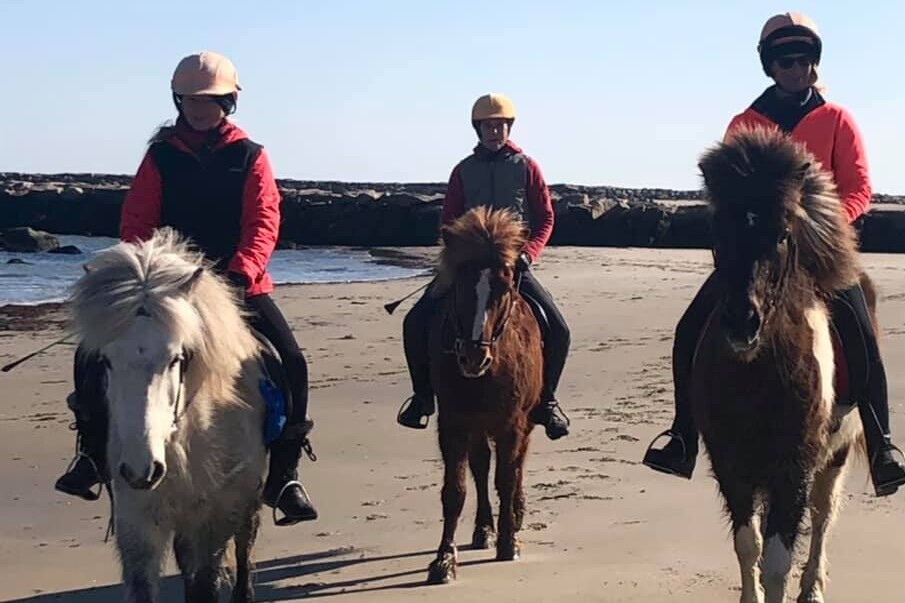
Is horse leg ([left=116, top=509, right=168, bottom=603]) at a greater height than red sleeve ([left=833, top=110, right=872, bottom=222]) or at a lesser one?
lesser

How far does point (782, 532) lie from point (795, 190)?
4.49ft

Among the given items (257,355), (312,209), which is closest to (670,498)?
(257,355)

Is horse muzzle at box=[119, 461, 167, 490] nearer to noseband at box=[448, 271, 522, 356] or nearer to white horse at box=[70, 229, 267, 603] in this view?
white horse at box=[70, 229, 267, 603]

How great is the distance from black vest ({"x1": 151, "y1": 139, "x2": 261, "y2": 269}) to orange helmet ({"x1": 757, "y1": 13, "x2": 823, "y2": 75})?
2.50 metres

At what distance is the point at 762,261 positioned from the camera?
5.04 metres

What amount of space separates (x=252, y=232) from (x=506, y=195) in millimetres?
2709

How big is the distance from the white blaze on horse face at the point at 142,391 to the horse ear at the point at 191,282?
261 millimetres

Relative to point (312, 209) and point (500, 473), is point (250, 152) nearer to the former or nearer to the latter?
point (500, 473)

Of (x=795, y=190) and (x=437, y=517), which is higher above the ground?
(x=795, y=190)

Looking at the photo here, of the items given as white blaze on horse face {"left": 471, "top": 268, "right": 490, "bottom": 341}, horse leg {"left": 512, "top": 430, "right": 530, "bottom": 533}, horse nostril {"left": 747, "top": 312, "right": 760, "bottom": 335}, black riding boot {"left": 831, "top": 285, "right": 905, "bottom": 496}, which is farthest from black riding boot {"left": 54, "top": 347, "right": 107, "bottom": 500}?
black riding boot {"left": 831, "top": 285, "right": 905, "bottom": 496}

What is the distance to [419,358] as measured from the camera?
8023mm

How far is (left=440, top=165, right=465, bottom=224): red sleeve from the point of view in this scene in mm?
8664

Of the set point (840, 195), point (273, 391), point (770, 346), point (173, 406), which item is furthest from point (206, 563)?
point (840, 195)

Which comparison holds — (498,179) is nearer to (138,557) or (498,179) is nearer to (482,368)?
(482,368)
